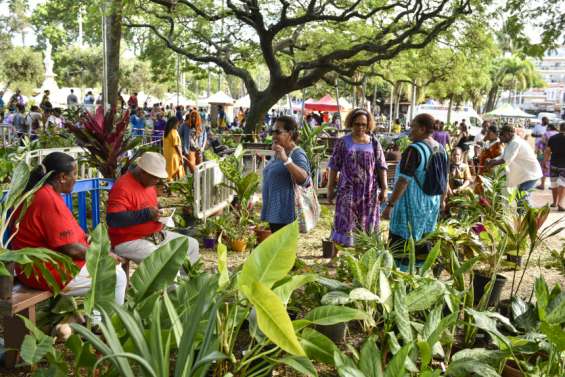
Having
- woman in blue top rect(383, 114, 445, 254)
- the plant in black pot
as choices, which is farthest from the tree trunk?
the plant in black pot

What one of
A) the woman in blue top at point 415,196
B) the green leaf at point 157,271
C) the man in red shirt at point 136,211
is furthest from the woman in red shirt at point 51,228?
the woman in blue top at point 415,196

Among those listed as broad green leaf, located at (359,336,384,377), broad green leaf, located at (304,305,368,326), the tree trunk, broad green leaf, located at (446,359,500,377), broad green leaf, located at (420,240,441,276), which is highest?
the tree trunk

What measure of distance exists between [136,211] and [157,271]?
161 cm

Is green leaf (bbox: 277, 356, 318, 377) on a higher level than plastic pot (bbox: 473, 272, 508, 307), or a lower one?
higher

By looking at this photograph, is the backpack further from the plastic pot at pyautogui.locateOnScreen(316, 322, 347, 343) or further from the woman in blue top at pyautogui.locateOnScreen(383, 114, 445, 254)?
the plastic pot at pyautogui.locateOnScreen(316, 322, 347, 343)

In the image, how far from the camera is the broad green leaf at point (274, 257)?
7.86 feet

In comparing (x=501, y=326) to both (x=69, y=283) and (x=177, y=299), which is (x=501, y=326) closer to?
(x=177, y=299)

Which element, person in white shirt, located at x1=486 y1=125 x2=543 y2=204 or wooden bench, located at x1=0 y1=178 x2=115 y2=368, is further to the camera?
person in white shirt, located at x1=486 y1=125 x2=543 y2=204

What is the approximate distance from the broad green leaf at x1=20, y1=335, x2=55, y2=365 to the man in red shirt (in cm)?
186

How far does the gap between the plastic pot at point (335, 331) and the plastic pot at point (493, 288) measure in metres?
1.24

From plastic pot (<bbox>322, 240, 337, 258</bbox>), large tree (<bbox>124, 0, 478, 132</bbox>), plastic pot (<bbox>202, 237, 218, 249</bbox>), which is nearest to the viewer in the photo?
plastic pot (<bbox>322, 240, 337, 258</bbox>)

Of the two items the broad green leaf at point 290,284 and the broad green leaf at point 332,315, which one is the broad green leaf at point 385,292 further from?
the broad green leaf at point 290,284

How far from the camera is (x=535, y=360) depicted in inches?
133

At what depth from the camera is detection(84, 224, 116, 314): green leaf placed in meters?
2.65
